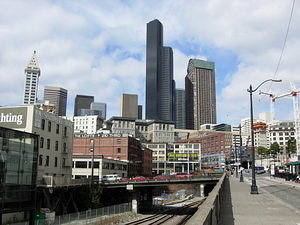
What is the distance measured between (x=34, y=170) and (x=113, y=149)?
57857mm

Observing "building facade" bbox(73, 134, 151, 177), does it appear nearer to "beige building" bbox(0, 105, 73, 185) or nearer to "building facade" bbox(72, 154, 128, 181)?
"building facade" bbox(72, 154, 128, 181)

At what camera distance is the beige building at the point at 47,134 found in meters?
47.2

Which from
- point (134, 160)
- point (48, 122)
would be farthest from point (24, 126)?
point (134, 160)

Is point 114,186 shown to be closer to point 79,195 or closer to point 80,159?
point 79,195

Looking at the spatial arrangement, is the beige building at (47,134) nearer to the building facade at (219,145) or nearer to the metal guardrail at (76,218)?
the metal guardrail at (76,218)

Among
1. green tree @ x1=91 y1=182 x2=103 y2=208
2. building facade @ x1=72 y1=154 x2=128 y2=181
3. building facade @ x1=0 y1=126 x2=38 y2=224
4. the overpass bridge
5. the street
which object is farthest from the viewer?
building facade @ x1=72 y1=154 x2=128 y2=181

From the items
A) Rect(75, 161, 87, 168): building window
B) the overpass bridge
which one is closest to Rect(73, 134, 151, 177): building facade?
Rect(75, 161, 87, 168): building window

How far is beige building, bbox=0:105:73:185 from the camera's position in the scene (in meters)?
47.2

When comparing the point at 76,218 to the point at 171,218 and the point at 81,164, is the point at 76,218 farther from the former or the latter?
the point at 81,164

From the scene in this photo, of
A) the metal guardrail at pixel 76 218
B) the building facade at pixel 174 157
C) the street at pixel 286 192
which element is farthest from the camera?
the building facade at pixel 174 157

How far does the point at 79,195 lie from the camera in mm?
50781

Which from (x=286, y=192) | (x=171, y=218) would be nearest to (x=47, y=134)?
(x=171, y=218)

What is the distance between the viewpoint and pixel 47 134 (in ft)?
169

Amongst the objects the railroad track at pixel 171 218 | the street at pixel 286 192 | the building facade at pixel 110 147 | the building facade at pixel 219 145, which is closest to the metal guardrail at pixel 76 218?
the railroad track at pixel 171 218
